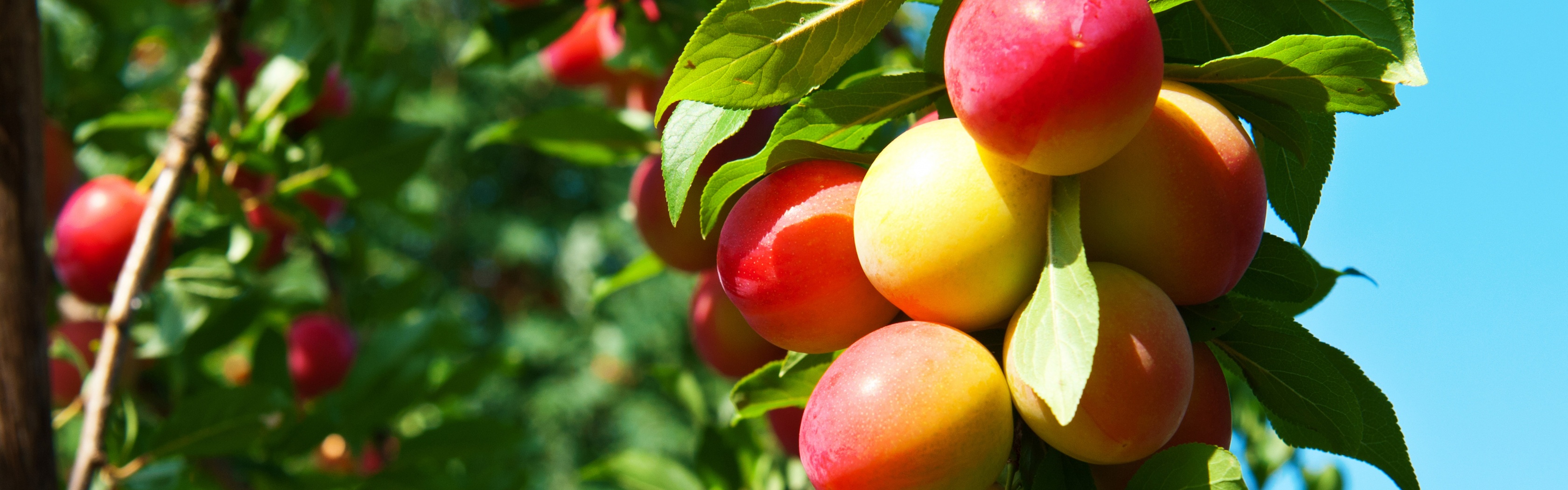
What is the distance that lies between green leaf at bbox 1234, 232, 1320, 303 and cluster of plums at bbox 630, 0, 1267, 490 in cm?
5

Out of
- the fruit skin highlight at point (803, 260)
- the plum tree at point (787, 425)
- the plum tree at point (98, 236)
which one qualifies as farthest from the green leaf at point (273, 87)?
the fruit skin highlight at point (803, 260)

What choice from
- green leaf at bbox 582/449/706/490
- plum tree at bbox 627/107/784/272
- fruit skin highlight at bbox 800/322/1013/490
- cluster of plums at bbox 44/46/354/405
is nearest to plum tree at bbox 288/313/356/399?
cluster of plums at bbox 44/46/354/405

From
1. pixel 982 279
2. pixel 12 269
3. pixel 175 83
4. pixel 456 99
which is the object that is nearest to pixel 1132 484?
pixel 982 279

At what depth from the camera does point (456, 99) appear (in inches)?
177

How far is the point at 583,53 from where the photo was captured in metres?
0.91

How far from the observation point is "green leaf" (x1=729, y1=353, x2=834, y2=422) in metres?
0.40

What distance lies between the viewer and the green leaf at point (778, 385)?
0.40m

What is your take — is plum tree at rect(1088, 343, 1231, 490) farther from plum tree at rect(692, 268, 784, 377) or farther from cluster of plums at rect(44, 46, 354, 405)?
cluster of plums at rect(44, 46, 354, 405)

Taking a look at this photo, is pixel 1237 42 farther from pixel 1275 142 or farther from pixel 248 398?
pixel 248 398

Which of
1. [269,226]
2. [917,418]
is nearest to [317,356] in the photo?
[269,226]

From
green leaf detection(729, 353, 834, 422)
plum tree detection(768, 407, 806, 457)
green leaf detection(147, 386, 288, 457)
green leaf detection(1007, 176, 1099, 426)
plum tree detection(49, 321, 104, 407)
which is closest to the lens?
green leaf detection(1007, 176, 1099, 426)

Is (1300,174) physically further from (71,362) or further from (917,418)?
(71,362)

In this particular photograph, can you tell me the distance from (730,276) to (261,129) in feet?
1.89

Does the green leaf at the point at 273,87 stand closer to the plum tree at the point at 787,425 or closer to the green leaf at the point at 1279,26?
the plum tree at the point at 787,425
